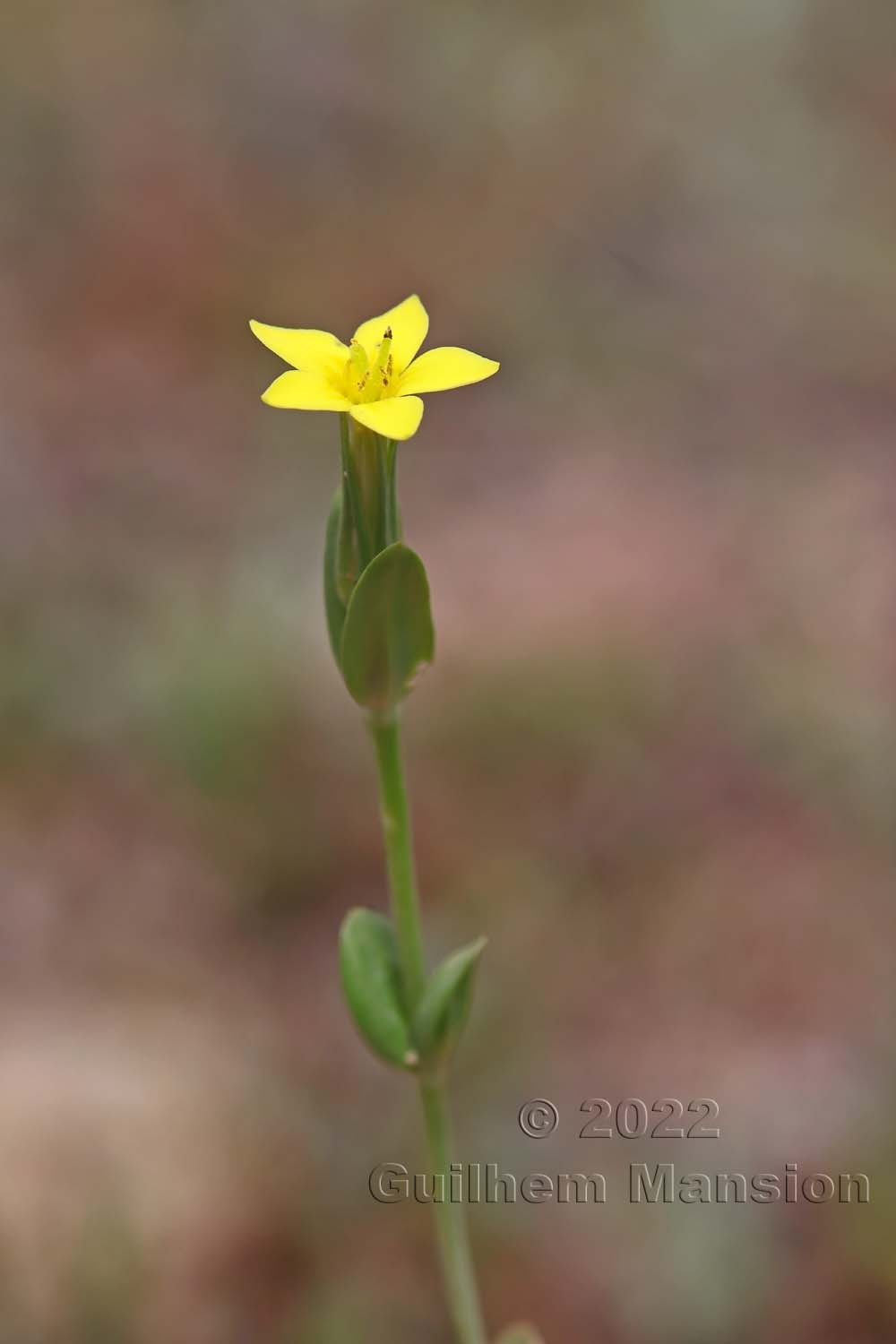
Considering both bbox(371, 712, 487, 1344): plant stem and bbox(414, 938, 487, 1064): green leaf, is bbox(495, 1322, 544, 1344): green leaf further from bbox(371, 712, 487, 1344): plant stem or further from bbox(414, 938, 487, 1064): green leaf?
bbox(414, 938, 487, 1064): green leaf

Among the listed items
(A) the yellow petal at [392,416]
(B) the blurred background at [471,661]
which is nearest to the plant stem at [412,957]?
(A) the yellow petal at [392,416]

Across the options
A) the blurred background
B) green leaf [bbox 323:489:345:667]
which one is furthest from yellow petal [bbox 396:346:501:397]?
the blurred background

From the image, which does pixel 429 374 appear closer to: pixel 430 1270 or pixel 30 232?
pixel 430 1270

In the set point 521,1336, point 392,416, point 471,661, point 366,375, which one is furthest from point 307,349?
point 471,661

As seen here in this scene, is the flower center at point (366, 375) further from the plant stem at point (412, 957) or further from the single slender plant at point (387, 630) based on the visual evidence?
the plant stem at point (412, 957)

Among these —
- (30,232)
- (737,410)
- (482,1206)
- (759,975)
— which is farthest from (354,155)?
(482,1206)
